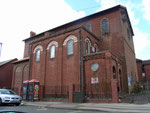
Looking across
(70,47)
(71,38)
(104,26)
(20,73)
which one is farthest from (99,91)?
(20,73)

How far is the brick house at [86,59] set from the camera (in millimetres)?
16953

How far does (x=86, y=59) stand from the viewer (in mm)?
18188

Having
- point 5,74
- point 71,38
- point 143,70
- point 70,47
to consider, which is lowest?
point 5,74

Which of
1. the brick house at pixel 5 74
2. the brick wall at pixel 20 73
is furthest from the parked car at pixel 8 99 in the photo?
the brick house at pixel 5 74

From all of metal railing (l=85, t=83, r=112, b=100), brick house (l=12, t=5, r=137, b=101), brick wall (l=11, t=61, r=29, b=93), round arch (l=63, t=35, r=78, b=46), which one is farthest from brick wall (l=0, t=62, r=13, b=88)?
metal railing (l=85, t=83, r=112, b=100)

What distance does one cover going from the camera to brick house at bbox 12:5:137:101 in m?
17.0

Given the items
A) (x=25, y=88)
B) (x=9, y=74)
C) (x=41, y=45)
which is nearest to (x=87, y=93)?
(x=25, y=88)

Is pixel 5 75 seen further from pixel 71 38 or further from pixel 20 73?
pixel 71 38

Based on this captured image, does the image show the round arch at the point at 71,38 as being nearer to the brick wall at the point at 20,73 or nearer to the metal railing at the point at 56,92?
the metal railing at the point at 56,92

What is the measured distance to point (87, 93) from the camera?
16938mm

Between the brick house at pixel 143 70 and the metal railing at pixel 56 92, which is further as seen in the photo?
the brick house at pixel 143 70

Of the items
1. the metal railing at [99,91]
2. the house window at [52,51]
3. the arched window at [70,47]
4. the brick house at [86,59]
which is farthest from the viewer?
the house window at [52,51]

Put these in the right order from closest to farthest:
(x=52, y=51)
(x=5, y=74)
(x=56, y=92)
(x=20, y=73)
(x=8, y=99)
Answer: (x=8, y=99) < (x=56, y=92) < (x=52, y=51) < (x=20, y=73) < (x=5, y=74)

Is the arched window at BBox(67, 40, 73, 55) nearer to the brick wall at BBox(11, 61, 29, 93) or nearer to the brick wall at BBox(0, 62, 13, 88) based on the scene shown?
the brick wall at BBox(11, 61, 29, 93)
